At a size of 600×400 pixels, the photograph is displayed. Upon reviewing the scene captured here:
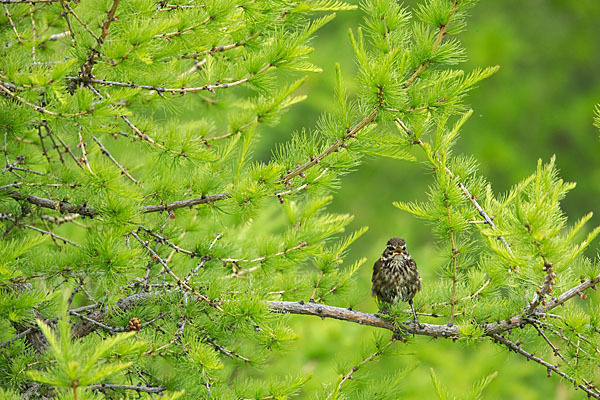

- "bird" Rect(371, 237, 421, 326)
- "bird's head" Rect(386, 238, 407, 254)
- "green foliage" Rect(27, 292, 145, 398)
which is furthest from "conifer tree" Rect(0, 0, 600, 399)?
"bird's head" Rect(386, 238, 407, 254)

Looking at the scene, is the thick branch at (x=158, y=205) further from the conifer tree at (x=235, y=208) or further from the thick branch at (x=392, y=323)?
the thick branch at (x=392, y=323)

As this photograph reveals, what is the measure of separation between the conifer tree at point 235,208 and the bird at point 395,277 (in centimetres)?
46

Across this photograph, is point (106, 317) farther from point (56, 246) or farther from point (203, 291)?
point (56, 246)

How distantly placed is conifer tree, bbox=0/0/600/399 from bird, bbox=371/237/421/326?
46cm

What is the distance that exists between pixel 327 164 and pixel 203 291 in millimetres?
742

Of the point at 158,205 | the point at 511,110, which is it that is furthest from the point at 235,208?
the point at 511,110

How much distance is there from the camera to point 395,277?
3.86m

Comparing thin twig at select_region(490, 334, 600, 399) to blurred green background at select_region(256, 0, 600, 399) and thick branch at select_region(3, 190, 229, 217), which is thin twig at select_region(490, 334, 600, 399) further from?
blurred green background at select_region(256, 0, 600, 399)

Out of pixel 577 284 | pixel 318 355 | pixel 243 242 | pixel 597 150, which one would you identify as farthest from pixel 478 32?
pixel 577 284

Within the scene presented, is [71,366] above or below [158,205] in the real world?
below

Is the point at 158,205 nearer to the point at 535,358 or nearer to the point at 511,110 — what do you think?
the point at 535,358

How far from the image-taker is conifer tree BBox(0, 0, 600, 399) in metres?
2.63

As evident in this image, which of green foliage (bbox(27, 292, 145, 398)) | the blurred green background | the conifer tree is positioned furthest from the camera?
the blurred green background

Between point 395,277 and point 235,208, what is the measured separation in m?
1.25
